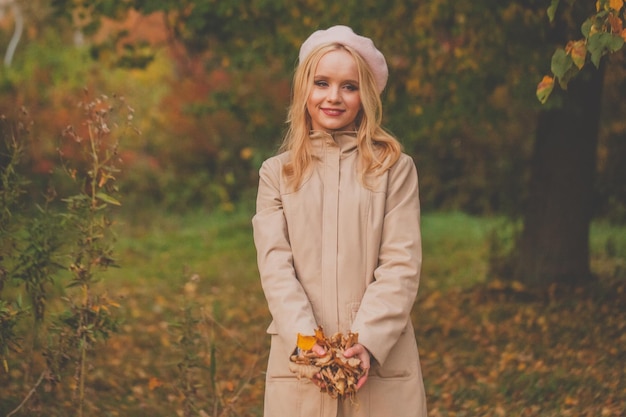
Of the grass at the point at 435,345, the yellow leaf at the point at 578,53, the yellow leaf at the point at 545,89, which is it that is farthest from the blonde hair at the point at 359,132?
the grass at the point at 435,345

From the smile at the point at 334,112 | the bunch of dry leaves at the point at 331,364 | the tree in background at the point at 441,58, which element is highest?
the tree in background at the point at 441,58

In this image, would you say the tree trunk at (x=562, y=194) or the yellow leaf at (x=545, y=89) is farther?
the tree trunk at (x=562, y=194)

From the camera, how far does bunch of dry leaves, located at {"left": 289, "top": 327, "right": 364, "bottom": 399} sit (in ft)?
9.86

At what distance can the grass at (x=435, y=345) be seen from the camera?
5168mm

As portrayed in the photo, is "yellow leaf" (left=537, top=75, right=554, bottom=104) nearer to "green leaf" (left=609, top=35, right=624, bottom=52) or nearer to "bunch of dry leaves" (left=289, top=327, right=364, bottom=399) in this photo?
"green leaf" (left=609, top=35, right=624, bottom=52)

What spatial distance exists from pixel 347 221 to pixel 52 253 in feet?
5.76

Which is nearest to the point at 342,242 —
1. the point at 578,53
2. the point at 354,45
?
the point at 354,45

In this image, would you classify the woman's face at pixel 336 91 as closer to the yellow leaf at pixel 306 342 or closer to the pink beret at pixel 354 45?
the pink beret at pixel 354 45

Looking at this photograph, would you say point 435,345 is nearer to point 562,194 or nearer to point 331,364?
point 562,194

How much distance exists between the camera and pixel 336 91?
11.1 feet

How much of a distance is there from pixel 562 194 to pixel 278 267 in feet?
15.9

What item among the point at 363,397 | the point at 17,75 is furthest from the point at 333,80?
the point at 17,75

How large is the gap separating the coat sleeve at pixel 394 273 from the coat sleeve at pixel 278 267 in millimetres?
195

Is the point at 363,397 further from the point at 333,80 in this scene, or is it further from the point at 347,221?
the point at 333,80
